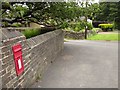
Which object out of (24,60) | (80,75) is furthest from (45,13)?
(24,60)

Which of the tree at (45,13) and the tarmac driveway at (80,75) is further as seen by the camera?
the tree at (45,13)

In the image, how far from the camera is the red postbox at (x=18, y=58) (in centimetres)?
458

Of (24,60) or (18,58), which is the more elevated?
(18,58)

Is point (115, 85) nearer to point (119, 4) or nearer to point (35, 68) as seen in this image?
point (35, 68)

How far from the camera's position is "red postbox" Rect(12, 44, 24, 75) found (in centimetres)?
458

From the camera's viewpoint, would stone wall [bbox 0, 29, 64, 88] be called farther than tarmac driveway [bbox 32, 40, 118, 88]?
No

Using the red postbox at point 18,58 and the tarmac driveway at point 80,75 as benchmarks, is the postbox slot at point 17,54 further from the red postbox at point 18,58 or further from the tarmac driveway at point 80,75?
the tarmac driveway at point 80,75

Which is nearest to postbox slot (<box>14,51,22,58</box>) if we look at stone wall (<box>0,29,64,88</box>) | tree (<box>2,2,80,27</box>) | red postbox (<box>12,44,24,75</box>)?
red postbox (<box>12,44,24,75</box>)

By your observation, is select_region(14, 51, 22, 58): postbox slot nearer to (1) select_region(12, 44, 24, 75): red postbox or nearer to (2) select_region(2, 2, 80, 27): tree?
(1) select_region(12, 44, 24, 75): red postbox

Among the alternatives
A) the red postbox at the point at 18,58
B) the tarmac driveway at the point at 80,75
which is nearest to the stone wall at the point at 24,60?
the red postbox at the point at 18,58

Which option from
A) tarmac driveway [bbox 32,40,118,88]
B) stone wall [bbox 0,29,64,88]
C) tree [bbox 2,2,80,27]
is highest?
tree [bbox 2,2,80,27]

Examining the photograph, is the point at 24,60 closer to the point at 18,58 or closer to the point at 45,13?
the point at 18,58

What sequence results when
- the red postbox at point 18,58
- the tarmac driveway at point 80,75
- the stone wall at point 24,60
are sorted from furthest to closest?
the tarmac driveway at point 80,75, the red postbox at point 18,58, the stone wall at point 24,60

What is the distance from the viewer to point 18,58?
4.77 meters
